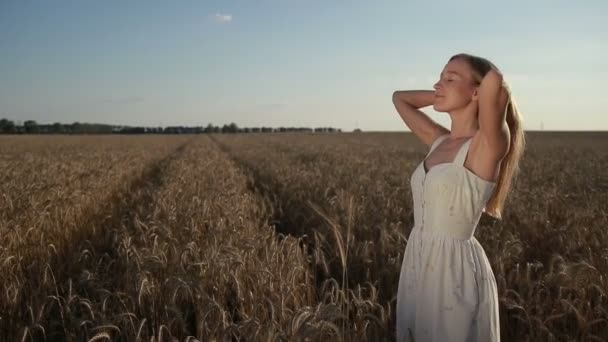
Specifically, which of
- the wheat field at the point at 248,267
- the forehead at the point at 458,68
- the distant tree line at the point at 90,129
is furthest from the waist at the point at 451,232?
the distant tree line at the point at 90,129

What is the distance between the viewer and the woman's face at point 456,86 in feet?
6.41

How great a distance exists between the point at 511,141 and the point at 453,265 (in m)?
0.58

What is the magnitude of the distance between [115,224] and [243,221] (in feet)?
6.56

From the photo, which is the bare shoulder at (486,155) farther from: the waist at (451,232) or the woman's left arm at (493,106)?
the waist at (451,232)

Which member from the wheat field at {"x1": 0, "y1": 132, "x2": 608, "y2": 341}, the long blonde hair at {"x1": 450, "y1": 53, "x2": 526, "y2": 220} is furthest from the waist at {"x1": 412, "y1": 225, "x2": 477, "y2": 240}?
the wheat field at {"x1": 0, "y1": 132, "x2": 608, "y2": 341}

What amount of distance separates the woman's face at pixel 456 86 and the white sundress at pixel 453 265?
18 centimetres

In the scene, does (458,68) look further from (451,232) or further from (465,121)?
(451,232)

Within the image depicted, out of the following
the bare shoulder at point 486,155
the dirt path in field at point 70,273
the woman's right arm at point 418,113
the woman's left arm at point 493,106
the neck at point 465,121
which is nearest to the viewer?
the woman's left arm at point 493,106

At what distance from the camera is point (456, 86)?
1978mm

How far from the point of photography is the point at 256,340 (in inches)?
80.3

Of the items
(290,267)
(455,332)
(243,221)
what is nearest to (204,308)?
(290,267)

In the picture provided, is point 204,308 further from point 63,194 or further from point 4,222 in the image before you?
point 63,194

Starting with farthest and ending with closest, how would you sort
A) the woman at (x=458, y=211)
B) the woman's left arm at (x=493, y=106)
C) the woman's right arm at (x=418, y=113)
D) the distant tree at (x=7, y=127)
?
the distant tree at (x=7, y=127) → the woman's right arm at (x=418, y=113) → the woman at (x=458, y=211) → the woman's left arm at (x=493, y=106)

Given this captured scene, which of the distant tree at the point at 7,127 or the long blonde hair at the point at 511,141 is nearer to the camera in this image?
the long blonde hair at the point at 511,141
